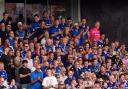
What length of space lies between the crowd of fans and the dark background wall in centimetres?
187

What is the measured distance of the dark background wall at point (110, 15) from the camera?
2520cm

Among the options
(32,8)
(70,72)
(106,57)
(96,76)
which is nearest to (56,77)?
(70,72)

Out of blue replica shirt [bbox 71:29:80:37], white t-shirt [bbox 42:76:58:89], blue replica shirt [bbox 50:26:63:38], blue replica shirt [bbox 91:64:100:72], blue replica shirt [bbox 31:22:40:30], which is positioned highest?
blue replica shirt [bbox 31:22:40:30]

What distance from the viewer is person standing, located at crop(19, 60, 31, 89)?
18.1 metres

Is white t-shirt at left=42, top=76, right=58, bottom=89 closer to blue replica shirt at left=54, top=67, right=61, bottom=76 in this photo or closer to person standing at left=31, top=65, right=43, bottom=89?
person standing at left=31, top=65, right=43, bottom=89

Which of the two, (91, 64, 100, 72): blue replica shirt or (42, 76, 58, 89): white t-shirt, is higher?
(42, 76, 58, 89): white t-shirt

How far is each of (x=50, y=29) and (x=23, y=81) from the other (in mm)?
3831

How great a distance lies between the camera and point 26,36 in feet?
67.5

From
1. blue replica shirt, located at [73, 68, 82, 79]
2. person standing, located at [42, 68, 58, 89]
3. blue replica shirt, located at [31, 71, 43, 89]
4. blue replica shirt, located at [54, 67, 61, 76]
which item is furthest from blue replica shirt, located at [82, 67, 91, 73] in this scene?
blue replica shirt, located at [31, 71, 43, 89]

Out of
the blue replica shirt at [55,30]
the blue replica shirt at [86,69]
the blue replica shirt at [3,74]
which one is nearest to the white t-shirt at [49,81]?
the blue replica shirt at [3,74]

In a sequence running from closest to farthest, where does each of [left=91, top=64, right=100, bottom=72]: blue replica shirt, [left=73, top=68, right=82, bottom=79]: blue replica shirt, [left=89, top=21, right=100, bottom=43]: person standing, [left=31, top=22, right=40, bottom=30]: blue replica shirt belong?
[left=73, top=68, right=82, bottom=79]: blue replica shirt < [left=91, top=64, right=100, bottom=72]: blue replica shirt < [left=31, top=22, right=40, bottom=30]: blue replica shirt < [left=89, top=21, right=100, bottom=43]: person standing

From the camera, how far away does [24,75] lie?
59.5ft

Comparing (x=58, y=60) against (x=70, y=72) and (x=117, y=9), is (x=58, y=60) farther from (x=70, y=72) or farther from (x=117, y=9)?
(x=117, y=9)

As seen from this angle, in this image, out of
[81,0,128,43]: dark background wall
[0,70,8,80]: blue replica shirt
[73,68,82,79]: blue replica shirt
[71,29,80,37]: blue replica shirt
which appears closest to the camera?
[0,70,8,80]: blue replica shirt
